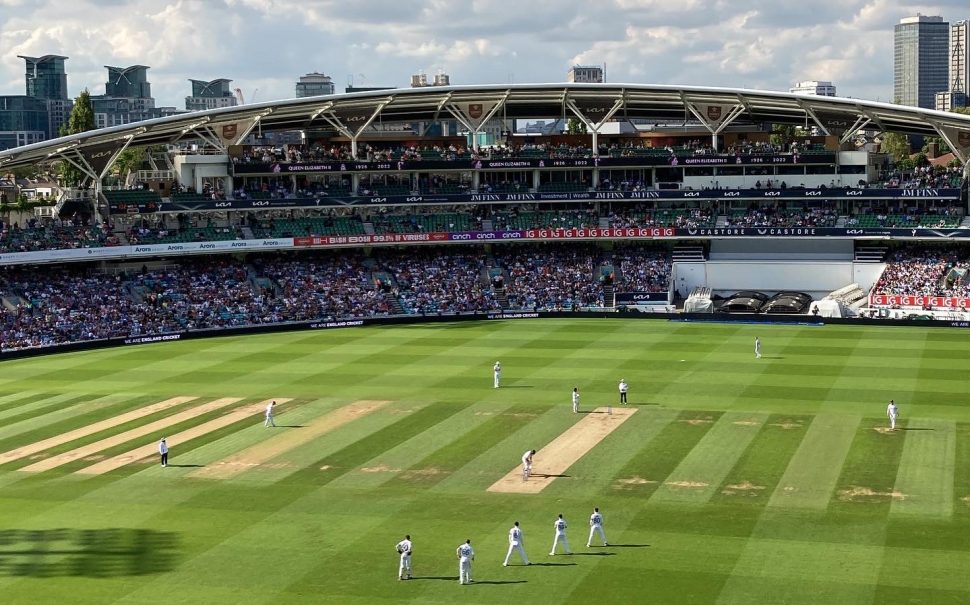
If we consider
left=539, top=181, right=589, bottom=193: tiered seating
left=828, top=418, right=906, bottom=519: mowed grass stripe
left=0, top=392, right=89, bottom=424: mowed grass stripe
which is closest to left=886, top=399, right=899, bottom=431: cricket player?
left=828, top=418, right=906, bottom=519: mowed grass stripe

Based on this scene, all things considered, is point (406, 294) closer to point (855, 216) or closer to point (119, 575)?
point (855, 216)

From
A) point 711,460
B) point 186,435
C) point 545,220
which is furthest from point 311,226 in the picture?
point 711,460

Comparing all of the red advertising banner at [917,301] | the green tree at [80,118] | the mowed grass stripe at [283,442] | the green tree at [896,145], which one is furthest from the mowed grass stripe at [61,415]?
the green tree at [896,145]

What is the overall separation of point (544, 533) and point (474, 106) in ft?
159

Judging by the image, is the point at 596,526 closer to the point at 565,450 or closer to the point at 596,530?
the point at 596,530

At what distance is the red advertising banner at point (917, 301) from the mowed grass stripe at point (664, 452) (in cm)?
2597

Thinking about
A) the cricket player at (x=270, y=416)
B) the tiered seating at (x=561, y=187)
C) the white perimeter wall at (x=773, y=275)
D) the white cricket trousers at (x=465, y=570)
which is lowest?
the white cricket trousers at (x=465, y=570)

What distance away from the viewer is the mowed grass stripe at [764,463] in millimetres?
29594

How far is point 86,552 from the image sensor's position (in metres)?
27.3

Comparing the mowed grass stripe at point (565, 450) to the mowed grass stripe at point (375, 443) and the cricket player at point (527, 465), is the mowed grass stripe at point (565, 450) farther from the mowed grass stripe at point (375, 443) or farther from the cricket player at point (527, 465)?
the mowed grass stripe at point (375, 443)

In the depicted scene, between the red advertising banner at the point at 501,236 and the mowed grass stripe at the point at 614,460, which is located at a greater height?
the red advertising banner at the point at 501,236

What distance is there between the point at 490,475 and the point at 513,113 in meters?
47.2

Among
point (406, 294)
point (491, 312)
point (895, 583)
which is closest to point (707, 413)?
point (895, 583)

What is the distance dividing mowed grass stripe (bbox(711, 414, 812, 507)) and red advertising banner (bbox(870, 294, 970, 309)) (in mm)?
25299
